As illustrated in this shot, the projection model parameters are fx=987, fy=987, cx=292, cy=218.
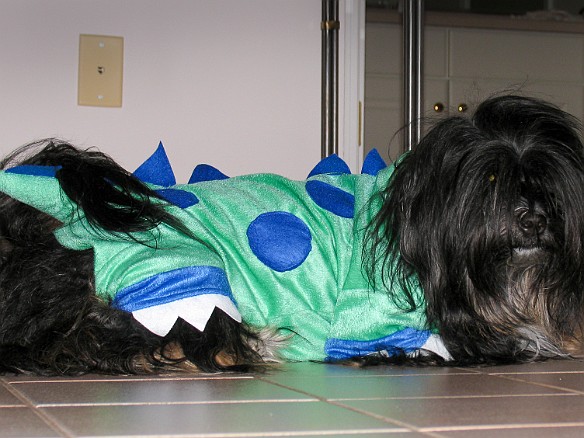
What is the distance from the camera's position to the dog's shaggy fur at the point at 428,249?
1.84m

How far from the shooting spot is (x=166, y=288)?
5.92 ft

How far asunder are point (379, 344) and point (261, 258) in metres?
0.30

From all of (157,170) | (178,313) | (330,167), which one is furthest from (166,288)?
(330,167)

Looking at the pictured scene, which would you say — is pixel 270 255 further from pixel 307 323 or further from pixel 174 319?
pixel 174 319

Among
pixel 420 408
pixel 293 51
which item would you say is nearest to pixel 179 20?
pixel 293 51

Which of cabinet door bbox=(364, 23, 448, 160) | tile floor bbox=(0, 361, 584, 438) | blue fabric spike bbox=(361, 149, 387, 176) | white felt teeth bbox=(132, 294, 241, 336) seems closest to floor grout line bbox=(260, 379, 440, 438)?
tile floor bbox=(0, 361, 584, 438)

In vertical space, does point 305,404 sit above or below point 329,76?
below

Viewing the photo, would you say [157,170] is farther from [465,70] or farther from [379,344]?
[465,70]

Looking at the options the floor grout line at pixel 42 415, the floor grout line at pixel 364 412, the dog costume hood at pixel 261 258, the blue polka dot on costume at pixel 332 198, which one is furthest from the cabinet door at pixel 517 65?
the floor grout line at pixel 42 415

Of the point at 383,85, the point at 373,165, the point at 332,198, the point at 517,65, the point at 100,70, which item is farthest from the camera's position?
the point at 517,65

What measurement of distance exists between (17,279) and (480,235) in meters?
0.87

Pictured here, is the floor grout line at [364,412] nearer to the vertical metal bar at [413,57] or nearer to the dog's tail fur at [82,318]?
the dog's tail fur at [82,318]

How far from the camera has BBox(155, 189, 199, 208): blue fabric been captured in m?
1.99

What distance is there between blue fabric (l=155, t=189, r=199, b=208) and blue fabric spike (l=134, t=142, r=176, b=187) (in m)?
0.11
